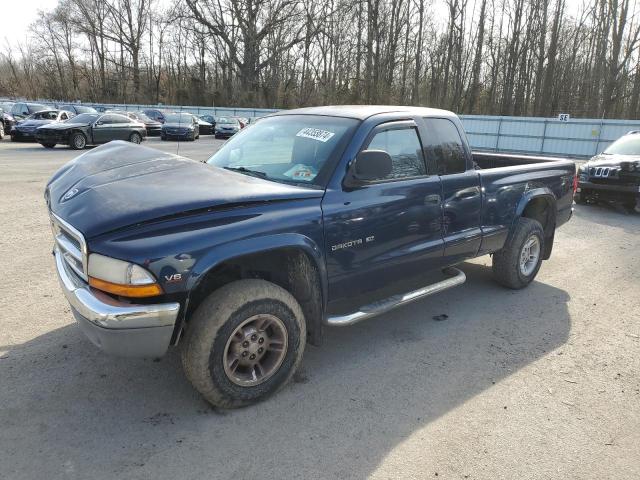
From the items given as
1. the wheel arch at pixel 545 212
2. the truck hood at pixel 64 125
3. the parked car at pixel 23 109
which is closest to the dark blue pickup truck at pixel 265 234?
the wheel arch at pixel 545 212

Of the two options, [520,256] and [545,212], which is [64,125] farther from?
[520,256]

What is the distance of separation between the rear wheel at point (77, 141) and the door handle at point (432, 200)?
1829 centimetres

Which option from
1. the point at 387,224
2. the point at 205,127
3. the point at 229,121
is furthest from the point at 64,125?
the point at 387,224

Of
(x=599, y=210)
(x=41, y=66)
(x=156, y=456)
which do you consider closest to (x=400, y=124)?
(x=156, y=456)

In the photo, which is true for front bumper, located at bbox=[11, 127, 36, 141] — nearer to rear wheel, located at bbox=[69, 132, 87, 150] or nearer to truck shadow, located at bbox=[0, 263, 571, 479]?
rear wheel, located at bbox=[69, 132, 87, 150]

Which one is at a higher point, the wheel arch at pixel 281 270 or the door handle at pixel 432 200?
the door handle at pixel 432 200

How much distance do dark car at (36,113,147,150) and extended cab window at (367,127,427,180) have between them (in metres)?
17.9

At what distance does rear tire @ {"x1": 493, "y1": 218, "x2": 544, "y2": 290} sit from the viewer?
511cm

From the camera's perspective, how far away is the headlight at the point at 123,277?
254 centimetres

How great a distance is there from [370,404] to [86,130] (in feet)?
62.5

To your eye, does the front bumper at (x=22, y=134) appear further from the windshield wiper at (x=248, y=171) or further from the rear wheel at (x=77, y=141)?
the windshield wiper at (x=248, y=171)

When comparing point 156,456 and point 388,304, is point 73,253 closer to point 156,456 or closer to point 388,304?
point 156,456

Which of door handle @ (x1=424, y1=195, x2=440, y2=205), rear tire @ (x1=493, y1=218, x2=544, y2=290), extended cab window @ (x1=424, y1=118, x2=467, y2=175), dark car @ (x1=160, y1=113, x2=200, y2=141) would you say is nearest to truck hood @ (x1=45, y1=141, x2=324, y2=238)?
door handle @ (x1=424, y1=195, x2=440, y2=205)

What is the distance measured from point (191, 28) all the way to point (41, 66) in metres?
27.8
